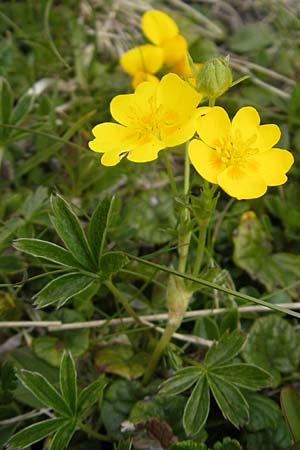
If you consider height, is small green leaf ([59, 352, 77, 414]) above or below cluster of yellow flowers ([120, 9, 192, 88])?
below

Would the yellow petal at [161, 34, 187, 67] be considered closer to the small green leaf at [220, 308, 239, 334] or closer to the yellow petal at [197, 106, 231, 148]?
the yellow petal at [197, 106, 231, 148]

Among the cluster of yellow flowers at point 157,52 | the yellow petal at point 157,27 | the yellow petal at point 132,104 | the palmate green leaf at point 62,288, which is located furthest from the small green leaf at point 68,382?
the yellow petal at point 157,27

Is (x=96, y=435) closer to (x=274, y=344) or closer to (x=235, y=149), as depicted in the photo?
(x=274, y=344)

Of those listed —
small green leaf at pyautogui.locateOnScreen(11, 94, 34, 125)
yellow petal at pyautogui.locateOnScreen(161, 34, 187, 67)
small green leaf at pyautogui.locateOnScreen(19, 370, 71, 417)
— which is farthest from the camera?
yellow petal at pyautogui.locateOnScreen(161, 34, 187, 67)

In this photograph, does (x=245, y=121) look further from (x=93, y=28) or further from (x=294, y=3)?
(x=294, y=3)

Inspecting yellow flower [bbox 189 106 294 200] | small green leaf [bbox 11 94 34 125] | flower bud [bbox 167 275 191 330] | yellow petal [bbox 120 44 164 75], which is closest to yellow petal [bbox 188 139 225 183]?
yellow flower [bbox 189 106 294 200]

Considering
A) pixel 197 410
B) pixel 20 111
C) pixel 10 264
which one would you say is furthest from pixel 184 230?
pixel 20 111

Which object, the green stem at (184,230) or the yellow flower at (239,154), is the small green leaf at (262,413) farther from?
the yellow flower at (239,154)
